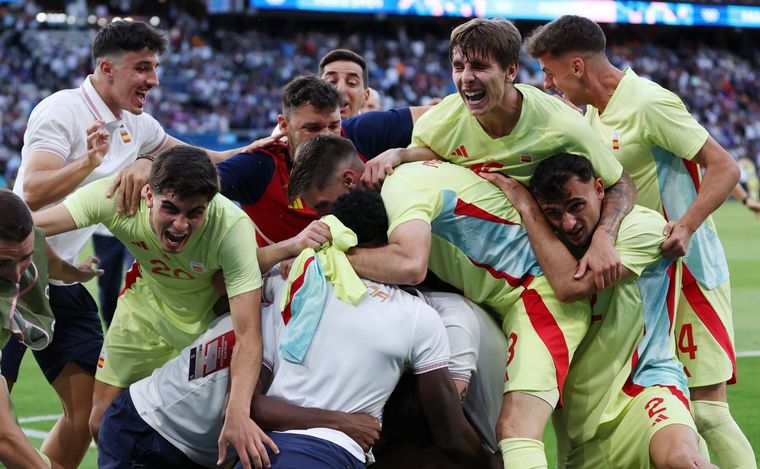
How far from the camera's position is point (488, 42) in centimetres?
493

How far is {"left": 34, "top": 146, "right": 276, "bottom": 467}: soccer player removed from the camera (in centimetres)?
447

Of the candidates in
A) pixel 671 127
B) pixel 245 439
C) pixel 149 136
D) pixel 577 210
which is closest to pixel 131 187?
pixel 245 439

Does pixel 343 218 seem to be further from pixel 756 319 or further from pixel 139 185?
pixel 756 319

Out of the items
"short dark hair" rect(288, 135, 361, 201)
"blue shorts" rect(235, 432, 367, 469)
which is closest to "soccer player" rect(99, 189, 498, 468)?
"blue shorts" rect(235, 432, 367, 469)

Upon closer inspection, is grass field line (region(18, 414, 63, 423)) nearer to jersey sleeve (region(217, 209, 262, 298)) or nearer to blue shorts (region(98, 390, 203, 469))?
blue shorts (region(98, 390, 203, 469))

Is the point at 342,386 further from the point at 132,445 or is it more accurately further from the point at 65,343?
the point at 65,343

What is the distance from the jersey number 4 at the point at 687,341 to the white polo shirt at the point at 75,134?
3426 mm

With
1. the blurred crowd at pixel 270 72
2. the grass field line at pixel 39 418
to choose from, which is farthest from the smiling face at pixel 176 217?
the blurred crowd at pixel 270 72

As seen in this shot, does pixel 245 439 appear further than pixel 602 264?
No

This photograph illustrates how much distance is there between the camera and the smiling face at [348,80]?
7500 millimetres


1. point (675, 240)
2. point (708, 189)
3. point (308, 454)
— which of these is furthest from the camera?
point (708, 189)

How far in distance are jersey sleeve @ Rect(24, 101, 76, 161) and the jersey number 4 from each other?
358cm

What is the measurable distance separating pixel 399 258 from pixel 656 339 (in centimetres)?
139

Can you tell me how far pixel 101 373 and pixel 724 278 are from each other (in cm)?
340
